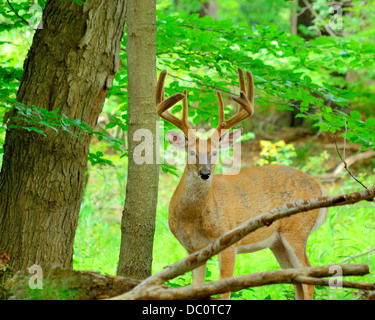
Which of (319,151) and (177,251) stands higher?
(319,151)

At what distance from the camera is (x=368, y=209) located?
8891mm

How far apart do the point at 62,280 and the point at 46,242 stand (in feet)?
5.56

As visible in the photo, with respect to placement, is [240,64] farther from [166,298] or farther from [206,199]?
[166,298]

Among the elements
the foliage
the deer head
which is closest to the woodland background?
the foliage

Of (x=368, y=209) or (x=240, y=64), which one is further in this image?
(x=368, y=209)

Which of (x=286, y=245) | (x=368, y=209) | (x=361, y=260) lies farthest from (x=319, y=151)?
(x=286, y=245)

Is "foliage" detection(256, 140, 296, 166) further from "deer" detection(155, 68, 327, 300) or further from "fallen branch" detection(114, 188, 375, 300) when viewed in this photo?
"fallen branch" detection(114, 188, 375, 300)

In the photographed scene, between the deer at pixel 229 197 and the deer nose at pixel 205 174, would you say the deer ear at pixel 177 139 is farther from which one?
the deer nose at pixel 205 174

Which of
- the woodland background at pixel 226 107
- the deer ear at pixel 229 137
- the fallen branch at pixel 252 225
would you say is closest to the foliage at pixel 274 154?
the woodland background at pixel 226 107

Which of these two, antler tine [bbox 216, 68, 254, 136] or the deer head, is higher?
antler tine [bbox 216, 68, 254, 136]

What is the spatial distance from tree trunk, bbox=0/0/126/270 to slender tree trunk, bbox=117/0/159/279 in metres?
0.38

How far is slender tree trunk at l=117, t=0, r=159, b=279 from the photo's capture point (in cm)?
374

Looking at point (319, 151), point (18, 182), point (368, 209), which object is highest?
point (319, 151)
